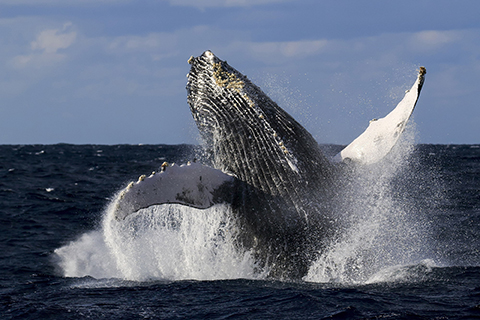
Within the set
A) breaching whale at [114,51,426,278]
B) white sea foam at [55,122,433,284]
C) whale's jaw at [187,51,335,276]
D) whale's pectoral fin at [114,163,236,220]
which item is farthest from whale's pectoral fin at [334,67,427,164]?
whale's pectoral fin at [114,163,236,220]

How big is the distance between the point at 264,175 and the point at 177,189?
1.56 m

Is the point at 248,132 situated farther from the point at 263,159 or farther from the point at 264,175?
the point at 264,175

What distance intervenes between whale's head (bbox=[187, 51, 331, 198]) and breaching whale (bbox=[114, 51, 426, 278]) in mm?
17

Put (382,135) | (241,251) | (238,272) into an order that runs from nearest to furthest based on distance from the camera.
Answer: (241,251) → (238,272) → (382,135)

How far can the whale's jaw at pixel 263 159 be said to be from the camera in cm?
848

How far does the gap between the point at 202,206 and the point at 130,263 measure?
9.15ft

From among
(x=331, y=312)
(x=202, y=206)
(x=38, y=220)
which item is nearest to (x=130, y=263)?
(x=202, y=206)

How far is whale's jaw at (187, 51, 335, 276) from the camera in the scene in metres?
8.48

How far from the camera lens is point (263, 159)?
8742 mm

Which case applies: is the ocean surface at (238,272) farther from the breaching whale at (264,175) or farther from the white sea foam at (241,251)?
the breaching whale at (264,175)

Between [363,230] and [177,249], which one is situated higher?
[363,230]

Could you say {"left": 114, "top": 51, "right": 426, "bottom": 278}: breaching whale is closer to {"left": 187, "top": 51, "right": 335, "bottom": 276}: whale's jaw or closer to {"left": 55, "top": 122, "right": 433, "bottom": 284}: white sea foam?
{"left": 187, "top": 51, "right": 335, "bottom": 276}: whale's jaw

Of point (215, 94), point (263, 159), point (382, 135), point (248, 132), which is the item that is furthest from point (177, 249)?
point (382, 135)

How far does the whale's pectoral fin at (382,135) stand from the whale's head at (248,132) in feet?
2.54
